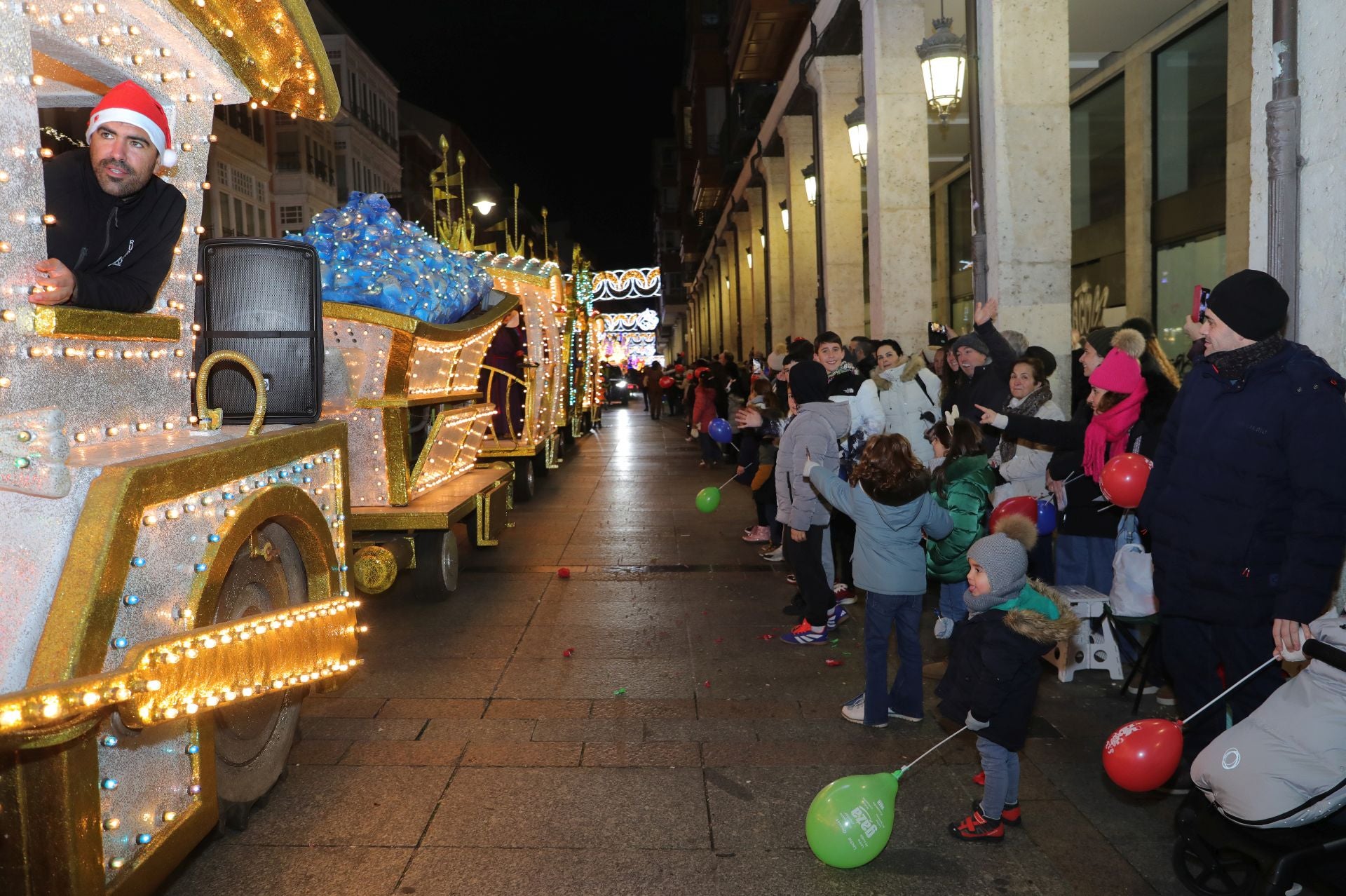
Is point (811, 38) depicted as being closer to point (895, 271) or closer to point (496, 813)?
point (895, 271)

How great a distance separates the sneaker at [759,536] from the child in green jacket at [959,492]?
4192mm

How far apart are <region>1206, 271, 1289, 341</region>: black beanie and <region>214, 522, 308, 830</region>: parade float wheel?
359cm

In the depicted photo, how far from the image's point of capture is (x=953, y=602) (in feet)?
21.8

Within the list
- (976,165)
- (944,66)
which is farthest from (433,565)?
(944,66)

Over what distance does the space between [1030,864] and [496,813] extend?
6.69 feet

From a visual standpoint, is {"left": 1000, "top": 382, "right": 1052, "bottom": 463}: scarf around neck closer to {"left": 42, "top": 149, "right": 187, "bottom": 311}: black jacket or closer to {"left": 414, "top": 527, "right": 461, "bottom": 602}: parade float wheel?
{"left": 414, "top": 527, "right": 461, "bottom": 602}: parade float wheel

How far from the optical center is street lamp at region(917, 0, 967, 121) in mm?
9055

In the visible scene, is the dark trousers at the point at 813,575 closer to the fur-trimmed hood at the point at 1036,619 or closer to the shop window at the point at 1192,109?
the fur-trimmed hood at the point at 1036,619

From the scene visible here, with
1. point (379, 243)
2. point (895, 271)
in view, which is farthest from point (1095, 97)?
point (379, 243)

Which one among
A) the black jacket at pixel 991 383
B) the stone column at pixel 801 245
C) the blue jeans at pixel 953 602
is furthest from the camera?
the stone column at pixel 801 245

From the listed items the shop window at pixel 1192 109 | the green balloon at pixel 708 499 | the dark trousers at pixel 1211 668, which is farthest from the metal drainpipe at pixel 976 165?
the dark trousers at pixel 1211 668

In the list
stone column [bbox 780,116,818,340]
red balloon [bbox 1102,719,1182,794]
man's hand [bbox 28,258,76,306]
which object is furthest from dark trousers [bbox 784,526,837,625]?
stone column [bbox 780,116,818,340]

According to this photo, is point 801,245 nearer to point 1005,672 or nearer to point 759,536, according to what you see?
point 759,536

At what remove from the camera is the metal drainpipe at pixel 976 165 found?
27.9 feet
